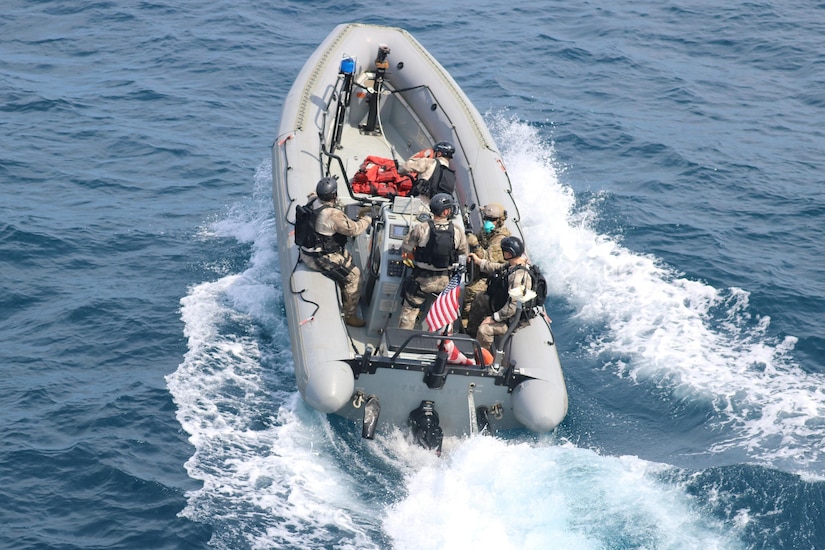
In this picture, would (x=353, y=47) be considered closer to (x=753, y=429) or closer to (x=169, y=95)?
(x=169, y=95)

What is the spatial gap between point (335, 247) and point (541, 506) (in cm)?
362

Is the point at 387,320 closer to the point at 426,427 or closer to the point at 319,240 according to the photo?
the point at 319,240

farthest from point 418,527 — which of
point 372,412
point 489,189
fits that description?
point 489,189

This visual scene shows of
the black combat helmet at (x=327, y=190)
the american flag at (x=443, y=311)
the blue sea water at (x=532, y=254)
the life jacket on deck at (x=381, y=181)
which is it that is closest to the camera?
the blue sea water at (x=532, y=254)

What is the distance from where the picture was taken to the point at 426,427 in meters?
9.41

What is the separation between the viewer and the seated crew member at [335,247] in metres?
10.3

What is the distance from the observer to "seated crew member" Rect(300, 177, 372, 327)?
10.3 m

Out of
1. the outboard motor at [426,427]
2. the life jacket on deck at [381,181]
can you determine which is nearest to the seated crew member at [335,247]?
the life jacket on deck at [381,181]

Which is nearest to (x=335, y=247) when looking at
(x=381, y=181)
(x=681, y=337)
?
(x=381, y=181)

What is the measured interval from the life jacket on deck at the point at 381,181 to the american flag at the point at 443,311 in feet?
8.21

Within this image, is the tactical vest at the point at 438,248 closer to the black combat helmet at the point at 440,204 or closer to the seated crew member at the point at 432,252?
the seated crew member at the point at 432,252

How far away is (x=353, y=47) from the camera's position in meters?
15.2

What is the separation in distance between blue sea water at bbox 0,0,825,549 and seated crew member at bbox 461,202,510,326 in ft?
4.76

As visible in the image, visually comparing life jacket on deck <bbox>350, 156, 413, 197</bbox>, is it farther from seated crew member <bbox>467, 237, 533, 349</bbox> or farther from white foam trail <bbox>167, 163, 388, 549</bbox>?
seated crew member <bbox>467, 237, 533, 349</bbox>
